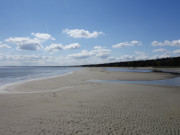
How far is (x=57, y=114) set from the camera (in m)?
6.78

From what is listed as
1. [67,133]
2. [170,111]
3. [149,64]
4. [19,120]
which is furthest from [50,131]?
[149,64]

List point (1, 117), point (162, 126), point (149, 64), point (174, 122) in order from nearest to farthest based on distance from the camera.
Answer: point (162, 126) < point (174, 122) < point (1, 117) < point (149, 64)

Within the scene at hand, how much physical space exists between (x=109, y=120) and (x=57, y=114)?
119 inches

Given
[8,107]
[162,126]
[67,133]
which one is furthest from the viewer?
[8,107]

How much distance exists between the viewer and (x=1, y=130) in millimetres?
5168

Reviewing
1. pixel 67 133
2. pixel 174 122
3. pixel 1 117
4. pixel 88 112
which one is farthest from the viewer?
pixel 88 112

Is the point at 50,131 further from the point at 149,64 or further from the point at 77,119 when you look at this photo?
the point at 149,64

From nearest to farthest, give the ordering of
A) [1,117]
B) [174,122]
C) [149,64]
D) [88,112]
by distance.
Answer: [174,122], [1,117], [88,112], [149,64]

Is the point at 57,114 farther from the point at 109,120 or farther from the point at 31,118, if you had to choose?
the point at 109,120

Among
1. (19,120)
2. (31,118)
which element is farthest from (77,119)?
(19,120)

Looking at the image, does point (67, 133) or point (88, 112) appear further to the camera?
point (88, 112)

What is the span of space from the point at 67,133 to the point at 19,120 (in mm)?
2928

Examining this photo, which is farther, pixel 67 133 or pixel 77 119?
pixel 77 119

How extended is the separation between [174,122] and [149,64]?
121m
